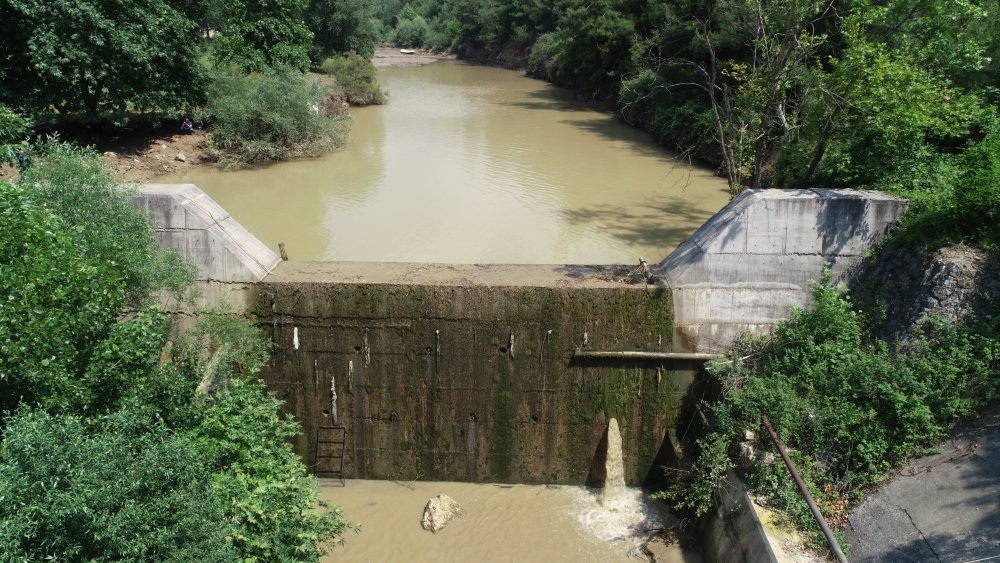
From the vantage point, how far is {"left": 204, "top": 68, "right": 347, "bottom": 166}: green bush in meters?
20.3

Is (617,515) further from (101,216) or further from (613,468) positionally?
(101,216)

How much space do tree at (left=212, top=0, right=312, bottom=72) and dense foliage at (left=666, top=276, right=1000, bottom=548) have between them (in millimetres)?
21935

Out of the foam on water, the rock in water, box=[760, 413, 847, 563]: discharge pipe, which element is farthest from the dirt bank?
box=[760, 413, 847, 563]: discharge pipe

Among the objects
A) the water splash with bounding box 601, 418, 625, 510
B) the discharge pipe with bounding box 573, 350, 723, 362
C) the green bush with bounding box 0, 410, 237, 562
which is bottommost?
the water splash with bounding box 601, 418, 625, 510

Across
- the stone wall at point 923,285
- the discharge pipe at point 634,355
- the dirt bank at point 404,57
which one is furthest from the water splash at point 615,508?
the dirt bank at point 404,57

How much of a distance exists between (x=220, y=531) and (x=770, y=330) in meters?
7.63

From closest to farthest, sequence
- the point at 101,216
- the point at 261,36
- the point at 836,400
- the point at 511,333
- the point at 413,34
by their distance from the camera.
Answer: the point at 101,216 < the point at 836,400 < the point at 511,333 < the point at 261,36 < the point at 413,34

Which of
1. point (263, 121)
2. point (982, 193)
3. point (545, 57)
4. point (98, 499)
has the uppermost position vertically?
point (545, 57)

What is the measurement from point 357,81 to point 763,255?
28128 mm

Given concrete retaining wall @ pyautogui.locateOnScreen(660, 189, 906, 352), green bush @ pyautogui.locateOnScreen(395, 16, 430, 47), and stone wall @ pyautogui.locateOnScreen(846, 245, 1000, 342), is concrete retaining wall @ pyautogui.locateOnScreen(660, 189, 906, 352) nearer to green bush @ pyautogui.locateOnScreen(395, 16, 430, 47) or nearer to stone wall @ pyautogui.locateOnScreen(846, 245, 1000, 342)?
stone wall @ pyautogui.locateOnScreen(846, 245, 1000, 342)

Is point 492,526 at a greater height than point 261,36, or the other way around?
point 261,36

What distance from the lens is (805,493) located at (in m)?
6.76

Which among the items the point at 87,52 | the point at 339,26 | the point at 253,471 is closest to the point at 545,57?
the point at 339,26

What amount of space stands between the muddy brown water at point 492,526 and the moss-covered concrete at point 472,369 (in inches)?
11.6
